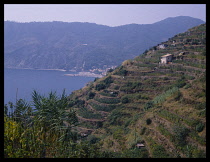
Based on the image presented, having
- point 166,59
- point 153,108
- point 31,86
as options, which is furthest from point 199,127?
point 31,86

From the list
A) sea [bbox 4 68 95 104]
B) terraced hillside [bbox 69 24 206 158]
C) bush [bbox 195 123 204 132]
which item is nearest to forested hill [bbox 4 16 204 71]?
sea [bbox 4 68 95 104]

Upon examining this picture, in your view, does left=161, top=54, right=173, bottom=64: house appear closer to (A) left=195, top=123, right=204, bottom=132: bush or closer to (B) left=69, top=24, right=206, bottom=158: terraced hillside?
(B) left=69, top=24, right=206, bottom=158: terraced hillside

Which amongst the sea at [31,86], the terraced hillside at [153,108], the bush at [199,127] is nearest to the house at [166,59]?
the terraced hillside at [153,108]

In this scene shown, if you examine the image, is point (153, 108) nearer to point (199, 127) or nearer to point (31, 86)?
point (199, 127)

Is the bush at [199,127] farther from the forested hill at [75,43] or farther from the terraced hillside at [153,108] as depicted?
the forested hill at [75,43]

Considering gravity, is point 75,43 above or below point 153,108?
above

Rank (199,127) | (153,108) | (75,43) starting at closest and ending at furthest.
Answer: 1. (199,127)
2. (153,108)
3. (75,43)
